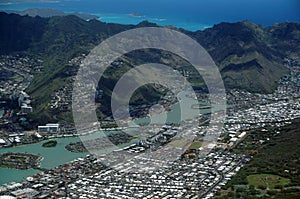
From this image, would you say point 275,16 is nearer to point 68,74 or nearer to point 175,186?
point 68,74

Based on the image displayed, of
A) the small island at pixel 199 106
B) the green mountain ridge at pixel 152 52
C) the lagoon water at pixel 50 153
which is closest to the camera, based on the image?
the lagoon water at pixel 50 153

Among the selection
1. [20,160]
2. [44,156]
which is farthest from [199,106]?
[20,160]

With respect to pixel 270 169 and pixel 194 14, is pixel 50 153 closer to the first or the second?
pixel 270 169

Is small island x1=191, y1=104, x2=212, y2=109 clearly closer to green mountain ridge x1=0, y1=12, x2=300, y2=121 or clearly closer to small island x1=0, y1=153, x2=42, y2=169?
green mountain ridge x1=0, y1=12, x2=300, y2=121

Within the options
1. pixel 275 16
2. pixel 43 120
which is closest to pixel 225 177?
pixel 43 120

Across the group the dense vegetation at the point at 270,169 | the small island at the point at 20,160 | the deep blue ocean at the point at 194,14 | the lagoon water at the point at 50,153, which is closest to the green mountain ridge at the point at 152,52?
the lagoon water at the point at 50,153

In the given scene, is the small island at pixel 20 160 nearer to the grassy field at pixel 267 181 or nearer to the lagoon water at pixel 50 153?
the lagoon water at pixel 50 153
